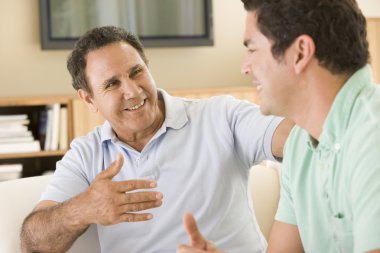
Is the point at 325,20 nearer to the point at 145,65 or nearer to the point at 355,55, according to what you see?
the point at 355,55

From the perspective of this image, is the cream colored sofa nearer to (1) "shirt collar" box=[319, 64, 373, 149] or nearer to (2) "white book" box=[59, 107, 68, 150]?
(1) "shirt collar" box=[319, 64, 373, 149]

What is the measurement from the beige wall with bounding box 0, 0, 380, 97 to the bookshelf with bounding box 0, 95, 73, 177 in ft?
0.64

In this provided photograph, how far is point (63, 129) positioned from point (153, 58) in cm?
83

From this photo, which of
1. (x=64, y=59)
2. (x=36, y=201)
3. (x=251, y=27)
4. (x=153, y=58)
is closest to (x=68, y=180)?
(x=36, y=201)

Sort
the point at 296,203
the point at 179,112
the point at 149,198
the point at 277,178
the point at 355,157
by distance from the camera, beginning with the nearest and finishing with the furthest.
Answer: the point at 355,157, the point at 296,203, the point at 149,198, the point at 179,112, the point at 277,178

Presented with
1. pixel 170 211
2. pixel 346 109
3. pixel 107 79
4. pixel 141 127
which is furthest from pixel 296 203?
pixel 107 79

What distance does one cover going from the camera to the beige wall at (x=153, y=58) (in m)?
3.85

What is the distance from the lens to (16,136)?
140 inches

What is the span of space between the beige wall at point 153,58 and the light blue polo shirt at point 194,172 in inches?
86.4

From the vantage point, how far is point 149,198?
1.46 metres

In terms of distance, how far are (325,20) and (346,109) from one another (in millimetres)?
158

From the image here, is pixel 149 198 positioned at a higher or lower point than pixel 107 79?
lower

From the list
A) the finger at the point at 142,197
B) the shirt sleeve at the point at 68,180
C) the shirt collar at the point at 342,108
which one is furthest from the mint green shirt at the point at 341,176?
the shirt sleeve at the point at 68,180

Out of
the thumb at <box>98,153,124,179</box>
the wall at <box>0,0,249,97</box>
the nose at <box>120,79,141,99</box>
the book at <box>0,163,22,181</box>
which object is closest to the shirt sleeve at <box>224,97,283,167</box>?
the nose at <box>120,79,141,99</box>
